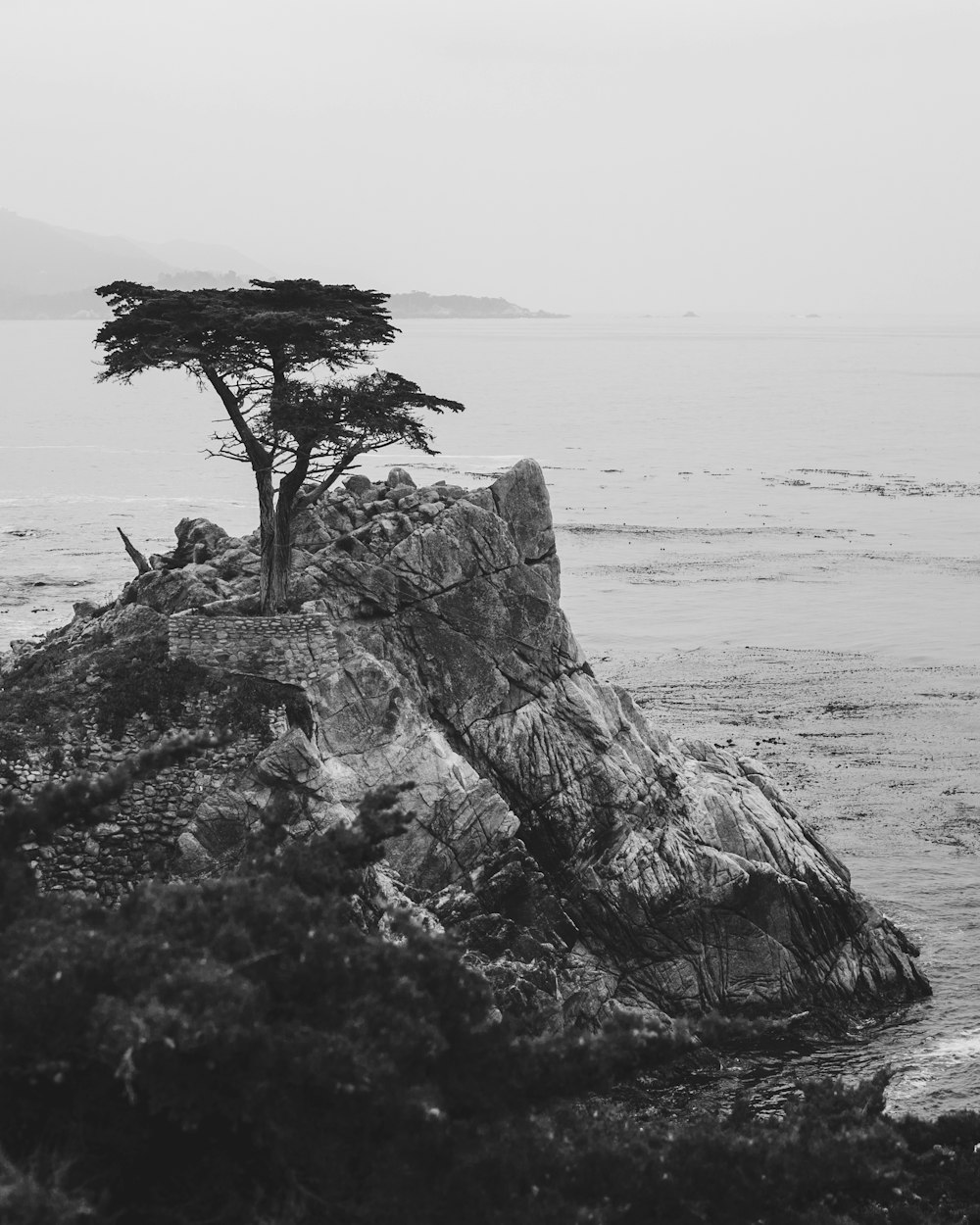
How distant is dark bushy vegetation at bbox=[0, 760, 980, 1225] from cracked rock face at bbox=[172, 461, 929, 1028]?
26.5ft

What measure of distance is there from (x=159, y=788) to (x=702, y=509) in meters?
59.7

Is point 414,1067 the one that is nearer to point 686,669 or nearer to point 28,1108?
point 28,1108

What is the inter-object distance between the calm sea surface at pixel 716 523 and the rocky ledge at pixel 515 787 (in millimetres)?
2807

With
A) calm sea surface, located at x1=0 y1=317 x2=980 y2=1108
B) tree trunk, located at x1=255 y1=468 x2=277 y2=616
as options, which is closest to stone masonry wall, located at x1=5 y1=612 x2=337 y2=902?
tree trunk, located at x1=255 y1=468 x2=277 y2=616

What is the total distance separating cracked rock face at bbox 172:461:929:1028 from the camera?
23.8 m

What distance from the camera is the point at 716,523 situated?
74250 mm

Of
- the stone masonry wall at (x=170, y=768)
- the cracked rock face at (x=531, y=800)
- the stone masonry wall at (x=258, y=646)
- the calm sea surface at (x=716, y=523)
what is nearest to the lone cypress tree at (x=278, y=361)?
the cracked rock face at (x=531, y=800)

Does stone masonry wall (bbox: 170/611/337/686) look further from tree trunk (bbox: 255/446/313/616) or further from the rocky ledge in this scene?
tree trunk (bbox: 255/446/313/616)

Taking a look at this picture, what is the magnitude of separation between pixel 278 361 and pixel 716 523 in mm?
49318

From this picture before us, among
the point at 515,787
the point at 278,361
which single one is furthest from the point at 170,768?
the point at 278,361

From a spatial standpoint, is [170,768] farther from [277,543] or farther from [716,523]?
[716,523]

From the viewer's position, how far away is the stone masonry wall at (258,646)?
977 inches

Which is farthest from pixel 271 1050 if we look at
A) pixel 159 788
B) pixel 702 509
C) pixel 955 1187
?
pixel 702 509

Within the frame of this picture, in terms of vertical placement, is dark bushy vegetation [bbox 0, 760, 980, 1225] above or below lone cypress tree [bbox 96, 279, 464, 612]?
below
